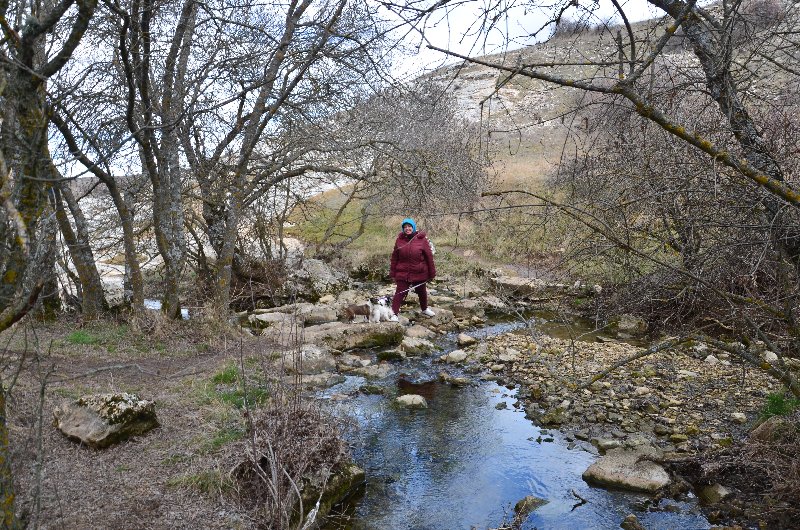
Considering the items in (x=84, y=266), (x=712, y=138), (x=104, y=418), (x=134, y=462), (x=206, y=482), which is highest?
(x=712, y=138)

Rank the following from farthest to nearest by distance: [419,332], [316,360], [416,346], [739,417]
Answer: [419,332]
[416,346]
[316,360]
[739,417]

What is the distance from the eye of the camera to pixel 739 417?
7.22 meters

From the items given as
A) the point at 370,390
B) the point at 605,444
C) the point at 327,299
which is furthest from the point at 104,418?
the point at 327,299

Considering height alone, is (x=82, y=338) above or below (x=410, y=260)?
below

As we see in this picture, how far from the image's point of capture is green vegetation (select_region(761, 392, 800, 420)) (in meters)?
6.30

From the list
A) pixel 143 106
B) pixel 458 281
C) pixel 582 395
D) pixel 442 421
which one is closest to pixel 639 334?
pixel 582 395

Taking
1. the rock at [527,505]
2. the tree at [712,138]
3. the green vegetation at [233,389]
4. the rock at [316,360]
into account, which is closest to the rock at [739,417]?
the tree at [712,138]

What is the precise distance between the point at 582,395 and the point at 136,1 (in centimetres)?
772

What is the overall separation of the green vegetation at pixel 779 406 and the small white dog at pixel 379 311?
706cm

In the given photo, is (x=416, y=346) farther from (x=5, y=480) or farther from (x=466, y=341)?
(x=5, y=480)

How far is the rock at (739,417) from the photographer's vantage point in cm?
716

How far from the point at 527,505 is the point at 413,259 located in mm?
7797

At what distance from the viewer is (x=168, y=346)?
30.1 ft

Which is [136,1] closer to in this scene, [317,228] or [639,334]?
[639,334]
